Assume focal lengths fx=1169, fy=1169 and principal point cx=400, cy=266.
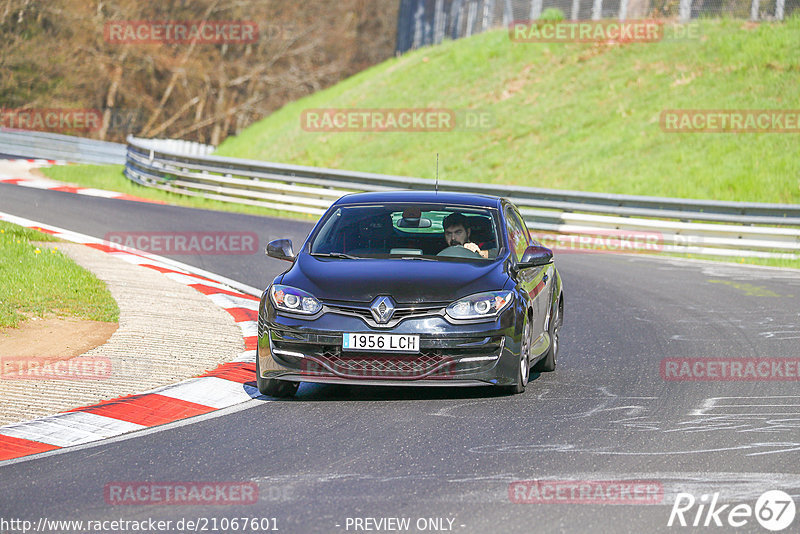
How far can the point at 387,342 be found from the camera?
7844 mm

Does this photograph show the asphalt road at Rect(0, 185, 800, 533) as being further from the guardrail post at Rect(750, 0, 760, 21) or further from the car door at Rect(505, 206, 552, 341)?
the guardrail post at Rect(750, 0, 760, 21)

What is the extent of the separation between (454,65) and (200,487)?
1445 inches

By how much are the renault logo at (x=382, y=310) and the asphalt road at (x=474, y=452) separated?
2.04 feet

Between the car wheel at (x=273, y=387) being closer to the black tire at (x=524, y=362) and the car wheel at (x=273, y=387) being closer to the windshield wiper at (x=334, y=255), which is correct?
the windshield wiper at (x=334, y=255)

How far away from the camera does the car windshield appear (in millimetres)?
9008

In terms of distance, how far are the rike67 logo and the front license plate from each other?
8.38ft

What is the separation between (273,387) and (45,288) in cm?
484

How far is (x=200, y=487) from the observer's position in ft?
19.2

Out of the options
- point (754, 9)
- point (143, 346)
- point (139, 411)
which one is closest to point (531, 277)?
point (139, 411)

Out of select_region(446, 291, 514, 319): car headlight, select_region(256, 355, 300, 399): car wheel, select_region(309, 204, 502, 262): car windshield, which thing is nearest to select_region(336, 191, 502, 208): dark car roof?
select_region(309, 204, 502, 262): car windshield

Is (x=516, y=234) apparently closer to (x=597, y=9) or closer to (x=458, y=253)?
(x=458, y=253)

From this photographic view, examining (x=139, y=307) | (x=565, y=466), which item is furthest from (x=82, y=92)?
(x=565, y=466)

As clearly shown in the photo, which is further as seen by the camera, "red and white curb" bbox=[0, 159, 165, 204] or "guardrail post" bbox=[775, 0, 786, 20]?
"guardrail post" bbox=[775, 0, 786, 20]

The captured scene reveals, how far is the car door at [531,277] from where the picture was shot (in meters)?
8.94
